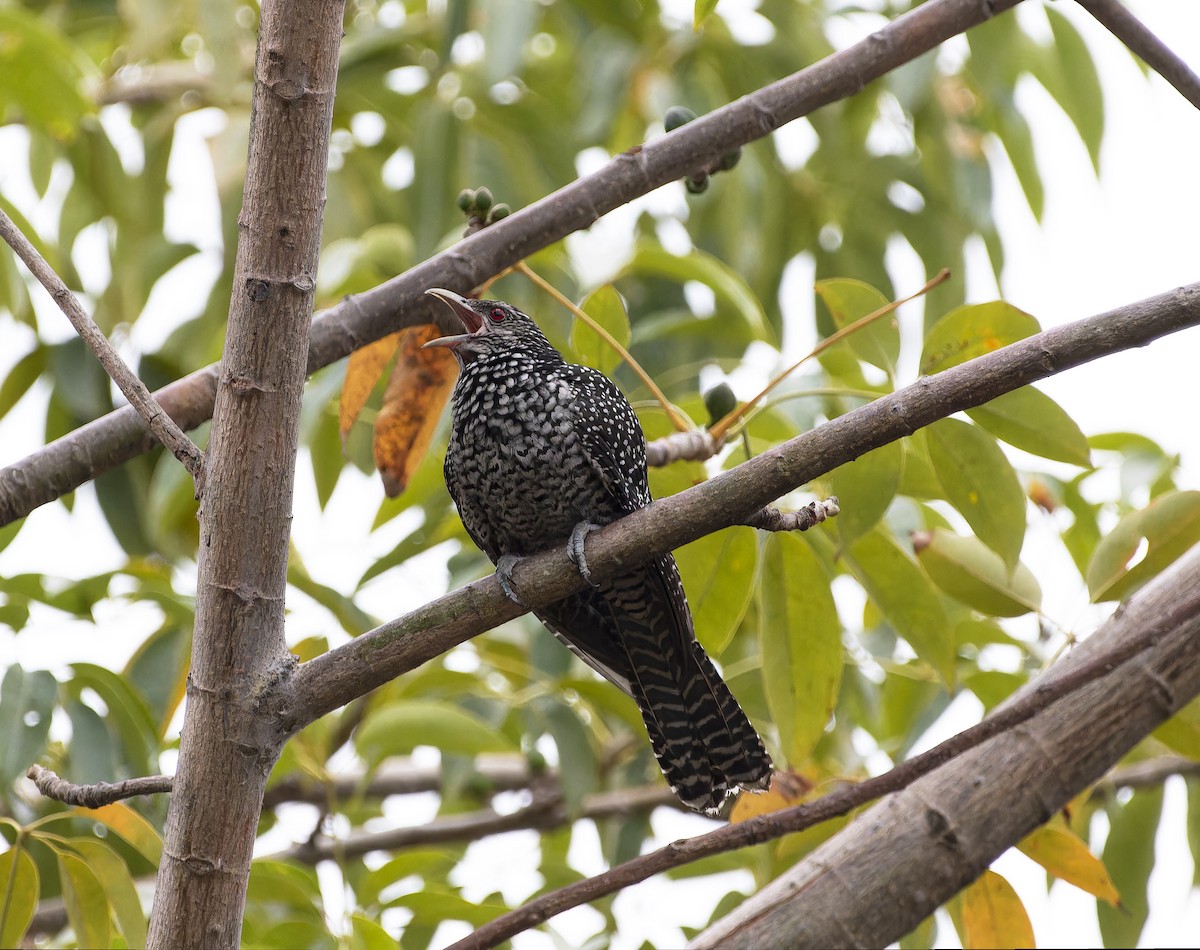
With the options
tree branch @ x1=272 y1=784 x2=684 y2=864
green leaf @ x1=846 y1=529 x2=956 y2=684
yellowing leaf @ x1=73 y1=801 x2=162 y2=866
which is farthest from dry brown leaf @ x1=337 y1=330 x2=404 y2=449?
tree branch @ x1=272 y1=784 x2=684 y2=864

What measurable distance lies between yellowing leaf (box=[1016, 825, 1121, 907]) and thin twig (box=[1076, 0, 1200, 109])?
1.57 metres

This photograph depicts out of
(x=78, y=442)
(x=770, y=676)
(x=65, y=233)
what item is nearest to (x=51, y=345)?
(x=65, y=233)

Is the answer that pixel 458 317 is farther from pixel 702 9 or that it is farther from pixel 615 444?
pixel 702 9

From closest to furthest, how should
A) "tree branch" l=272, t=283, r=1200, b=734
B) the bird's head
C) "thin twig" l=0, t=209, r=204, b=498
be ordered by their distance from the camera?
1. "tree branch" l=272, t=283, r=1200, b=734
2. "thin twig" l=0, t=209, r=204, b=498
3. the bird's head

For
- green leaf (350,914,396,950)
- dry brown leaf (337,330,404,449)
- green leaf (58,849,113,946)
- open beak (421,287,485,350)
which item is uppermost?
open beak (421,287,485,350)

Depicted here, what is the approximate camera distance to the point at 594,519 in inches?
123

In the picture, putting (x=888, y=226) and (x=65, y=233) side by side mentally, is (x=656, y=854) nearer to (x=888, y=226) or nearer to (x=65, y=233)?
A: (x=888, y=226)

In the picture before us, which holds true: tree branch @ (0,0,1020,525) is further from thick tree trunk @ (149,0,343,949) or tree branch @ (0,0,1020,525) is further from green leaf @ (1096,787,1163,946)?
green leaf @ (1096,787,1163,946)

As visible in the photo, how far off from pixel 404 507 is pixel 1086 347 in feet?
7.18

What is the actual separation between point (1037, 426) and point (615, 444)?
3.07 ft

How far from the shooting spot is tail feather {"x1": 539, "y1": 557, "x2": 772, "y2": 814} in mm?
3047

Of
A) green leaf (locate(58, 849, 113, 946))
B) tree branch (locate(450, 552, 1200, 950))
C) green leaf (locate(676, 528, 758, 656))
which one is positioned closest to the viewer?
tree branch (locate(450, 552, 1200, 950))

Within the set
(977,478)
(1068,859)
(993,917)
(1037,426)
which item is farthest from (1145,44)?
(993,917)

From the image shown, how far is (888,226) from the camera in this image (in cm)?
475
